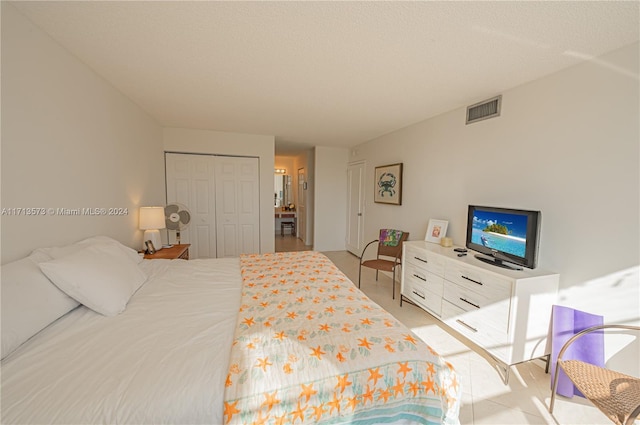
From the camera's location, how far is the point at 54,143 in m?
1.73

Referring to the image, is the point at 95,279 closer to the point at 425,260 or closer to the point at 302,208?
the point at 425,260

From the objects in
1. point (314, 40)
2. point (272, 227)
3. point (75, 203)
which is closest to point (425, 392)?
point (314, 40)

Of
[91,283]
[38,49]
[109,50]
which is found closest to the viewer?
[91,283]

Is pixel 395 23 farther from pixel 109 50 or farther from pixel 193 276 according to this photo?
pixel 193 276

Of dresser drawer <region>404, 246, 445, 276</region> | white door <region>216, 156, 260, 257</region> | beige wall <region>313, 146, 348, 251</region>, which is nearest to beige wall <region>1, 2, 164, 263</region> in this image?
white door <region>216, 156, 260, 257</region>

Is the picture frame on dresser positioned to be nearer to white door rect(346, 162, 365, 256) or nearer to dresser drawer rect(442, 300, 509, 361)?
dresser drawer rect(442, 300, 509, 361)

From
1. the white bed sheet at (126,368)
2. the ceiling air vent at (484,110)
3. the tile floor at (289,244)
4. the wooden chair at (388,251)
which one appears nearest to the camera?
the white bed sheet at (126,368)

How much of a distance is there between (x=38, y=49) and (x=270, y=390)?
2.46m

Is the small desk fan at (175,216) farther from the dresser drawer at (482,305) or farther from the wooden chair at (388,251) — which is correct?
the dresser drawer at (482,305)

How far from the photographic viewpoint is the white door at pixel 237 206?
4586mm

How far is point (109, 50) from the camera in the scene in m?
1.86

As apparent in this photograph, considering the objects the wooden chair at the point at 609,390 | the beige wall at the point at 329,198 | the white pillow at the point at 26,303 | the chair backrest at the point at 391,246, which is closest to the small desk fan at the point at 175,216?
the white pillow at the point at 26,303

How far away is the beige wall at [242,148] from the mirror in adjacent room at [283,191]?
3.67 metres

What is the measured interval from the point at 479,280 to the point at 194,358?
218 cm
